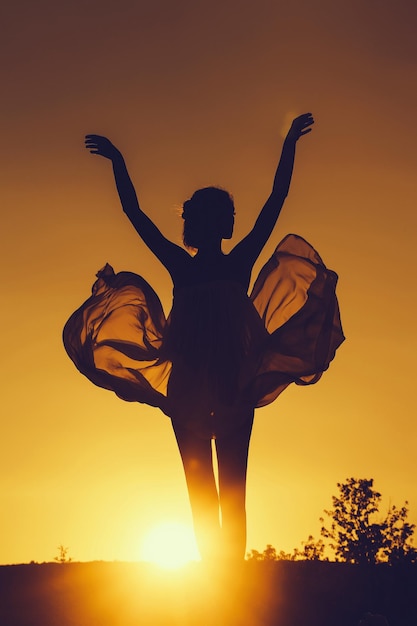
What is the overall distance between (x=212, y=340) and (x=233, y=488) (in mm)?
1239

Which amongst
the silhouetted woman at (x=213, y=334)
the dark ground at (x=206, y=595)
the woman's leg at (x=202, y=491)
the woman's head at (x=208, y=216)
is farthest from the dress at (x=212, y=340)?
the dark ground at (x=206, y=595)

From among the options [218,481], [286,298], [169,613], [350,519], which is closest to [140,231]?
[286,298]

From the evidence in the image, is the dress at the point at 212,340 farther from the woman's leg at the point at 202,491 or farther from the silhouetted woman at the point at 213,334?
the woman's leg at the point at 202,491

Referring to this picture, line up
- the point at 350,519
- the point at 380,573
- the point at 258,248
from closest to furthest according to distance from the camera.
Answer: the point at 258,248 → the point at 380,573 → the point at 350,519

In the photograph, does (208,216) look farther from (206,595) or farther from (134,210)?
(206,595)

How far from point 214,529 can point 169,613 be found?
77 centimetres

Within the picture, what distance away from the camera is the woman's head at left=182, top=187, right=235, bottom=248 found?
8727 mm

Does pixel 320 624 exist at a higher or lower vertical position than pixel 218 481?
lower

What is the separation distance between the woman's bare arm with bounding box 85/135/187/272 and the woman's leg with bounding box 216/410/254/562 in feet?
5.20

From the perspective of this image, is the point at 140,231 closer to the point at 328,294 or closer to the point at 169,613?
the point at 328,294

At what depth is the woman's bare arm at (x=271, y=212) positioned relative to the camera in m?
8.60

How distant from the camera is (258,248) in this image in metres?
8.62

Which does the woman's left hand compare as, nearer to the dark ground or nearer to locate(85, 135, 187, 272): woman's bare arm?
locate(85, 135, 187, 272): woman's bare arm

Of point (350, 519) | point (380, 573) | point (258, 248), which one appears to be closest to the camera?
point (258, 248)
